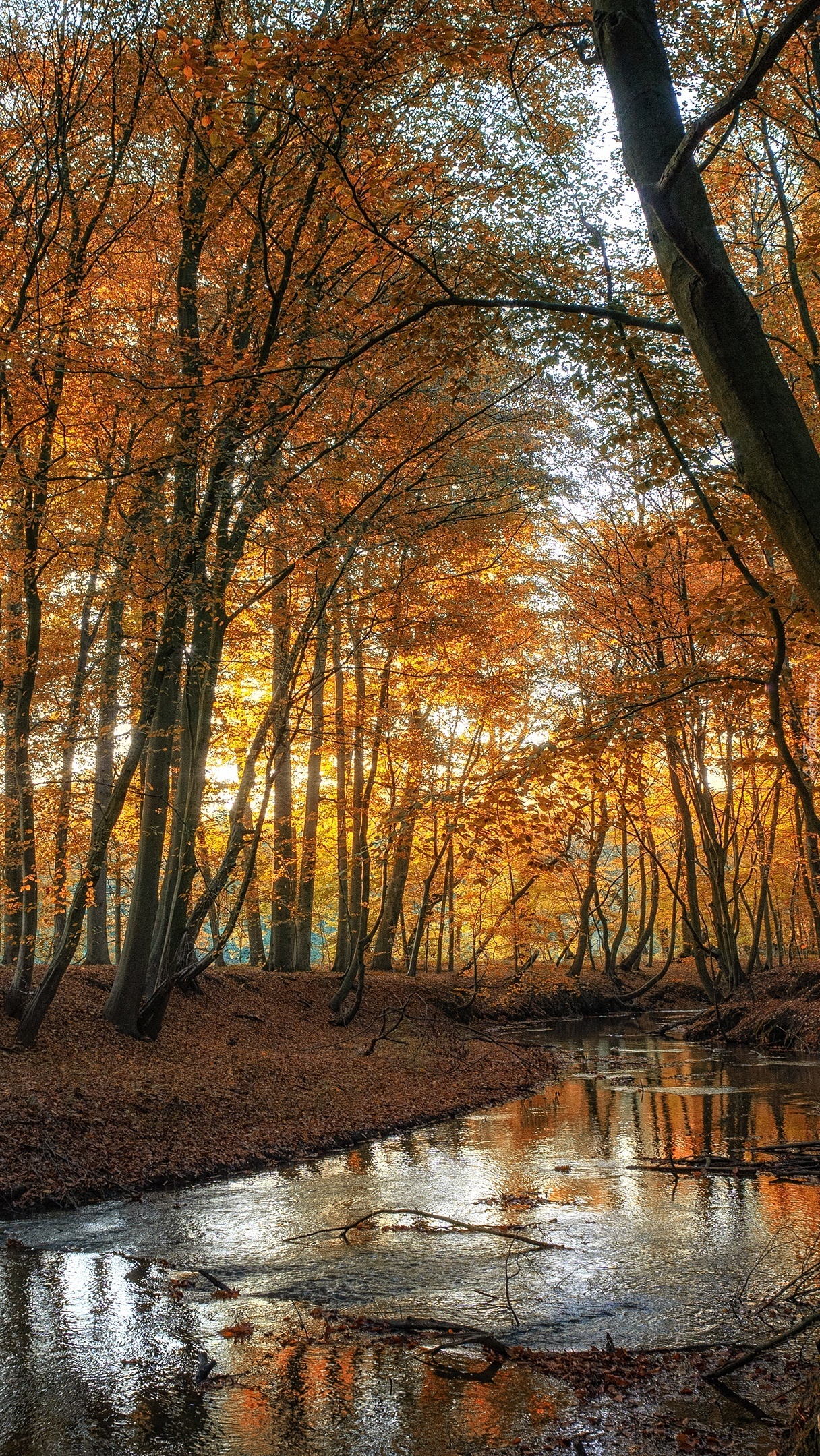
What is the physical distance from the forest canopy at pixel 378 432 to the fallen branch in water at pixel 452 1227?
97.2 inches

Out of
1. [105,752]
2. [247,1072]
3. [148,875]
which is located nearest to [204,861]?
[105,752]

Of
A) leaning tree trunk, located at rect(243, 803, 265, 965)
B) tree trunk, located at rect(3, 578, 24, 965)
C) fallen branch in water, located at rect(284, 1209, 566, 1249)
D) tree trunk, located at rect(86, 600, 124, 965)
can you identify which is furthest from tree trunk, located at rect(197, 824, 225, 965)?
fallen branch in water, located at rect(284, 1209, 566, 1249)

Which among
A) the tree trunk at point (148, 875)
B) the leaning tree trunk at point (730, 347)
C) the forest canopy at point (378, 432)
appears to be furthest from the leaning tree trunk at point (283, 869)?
the leaning tree trunk at point (730, 347)

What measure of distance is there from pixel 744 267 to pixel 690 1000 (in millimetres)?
21277

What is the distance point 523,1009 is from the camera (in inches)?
944

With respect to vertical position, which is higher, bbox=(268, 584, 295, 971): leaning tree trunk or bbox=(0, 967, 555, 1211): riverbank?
bbox=(268, 584, 295, 971): leaning tree trunk

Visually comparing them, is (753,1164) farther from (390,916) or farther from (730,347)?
(390,916)

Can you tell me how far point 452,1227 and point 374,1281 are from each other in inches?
52.4

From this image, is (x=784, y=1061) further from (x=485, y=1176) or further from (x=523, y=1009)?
(x=523, y=1009)

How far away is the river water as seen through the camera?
13.6ft

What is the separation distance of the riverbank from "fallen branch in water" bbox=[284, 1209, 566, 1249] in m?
1.98

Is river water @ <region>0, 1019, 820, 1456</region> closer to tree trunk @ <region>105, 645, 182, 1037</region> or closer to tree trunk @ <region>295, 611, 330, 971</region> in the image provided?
tree trunk @ <region>105, 645, 182, 1037</region>

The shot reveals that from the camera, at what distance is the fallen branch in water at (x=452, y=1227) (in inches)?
252

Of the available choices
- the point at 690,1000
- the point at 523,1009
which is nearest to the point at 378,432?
the point at 523,1009
